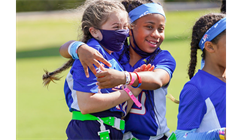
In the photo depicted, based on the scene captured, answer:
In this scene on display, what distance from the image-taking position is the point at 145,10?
3.22m

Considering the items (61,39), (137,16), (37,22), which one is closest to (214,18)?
(137,16)

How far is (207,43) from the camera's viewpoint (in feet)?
10.1

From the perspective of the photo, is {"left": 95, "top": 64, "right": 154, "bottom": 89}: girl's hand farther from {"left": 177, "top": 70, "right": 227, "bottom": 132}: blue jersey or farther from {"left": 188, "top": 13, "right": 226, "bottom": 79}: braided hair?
{"left": 188, "top": 13, "right": 226, "bottom": 79}: braided hair

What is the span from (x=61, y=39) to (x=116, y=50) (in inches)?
918

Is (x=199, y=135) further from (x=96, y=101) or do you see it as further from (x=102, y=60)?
(x=102, y=60)

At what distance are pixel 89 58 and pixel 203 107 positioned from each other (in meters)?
1.09

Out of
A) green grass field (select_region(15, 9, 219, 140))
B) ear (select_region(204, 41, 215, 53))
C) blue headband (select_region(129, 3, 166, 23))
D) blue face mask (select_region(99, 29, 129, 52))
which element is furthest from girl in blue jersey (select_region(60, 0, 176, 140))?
green grass field (select_region(15, 9, 219, 140))

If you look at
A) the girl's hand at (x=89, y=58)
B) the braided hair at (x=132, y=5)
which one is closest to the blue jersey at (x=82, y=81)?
the girl's hand at (x=89, y=58)

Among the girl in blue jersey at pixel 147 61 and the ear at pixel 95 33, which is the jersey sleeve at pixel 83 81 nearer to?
the girl in blue jersey at pixel 147 61

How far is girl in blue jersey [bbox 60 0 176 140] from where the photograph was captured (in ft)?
9.78

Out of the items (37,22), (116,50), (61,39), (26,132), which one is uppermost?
(37,22)

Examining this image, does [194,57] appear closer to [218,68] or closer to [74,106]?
[218,68]

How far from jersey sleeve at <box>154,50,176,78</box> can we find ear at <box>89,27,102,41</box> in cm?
61

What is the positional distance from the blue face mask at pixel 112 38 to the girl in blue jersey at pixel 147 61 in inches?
9.2
